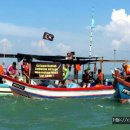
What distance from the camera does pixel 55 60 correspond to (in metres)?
25.2

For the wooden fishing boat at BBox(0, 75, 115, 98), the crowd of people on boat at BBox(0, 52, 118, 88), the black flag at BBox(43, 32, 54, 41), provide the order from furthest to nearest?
the black flag at BBox(43, 32, 54, 41), the crowd of people on boat at BBox(0, 52, 118, 88), the wooden fishing boat at BBox(0, 75, 115, 98)

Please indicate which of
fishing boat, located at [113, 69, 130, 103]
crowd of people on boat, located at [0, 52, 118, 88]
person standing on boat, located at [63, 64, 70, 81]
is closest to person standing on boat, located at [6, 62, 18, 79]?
crowd of people on boat, located at [0, 52, 118, 88]

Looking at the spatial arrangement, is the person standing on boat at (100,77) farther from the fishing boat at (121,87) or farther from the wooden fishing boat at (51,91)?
the fishing boat at (121,87)

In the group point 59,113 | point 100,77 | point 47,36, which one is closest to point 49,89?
point 100,77

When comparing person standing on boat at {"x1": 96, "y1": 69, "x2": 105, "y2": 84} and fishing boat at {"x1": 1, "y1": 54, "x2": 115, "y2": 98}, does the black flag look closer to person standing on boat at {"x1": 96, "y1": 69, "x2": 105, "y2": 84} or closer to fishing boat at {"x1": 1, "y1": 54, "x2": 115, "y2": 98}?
fishing boat at {"x1": 1, "y1": 54, "x2": 115, "y2": 98}

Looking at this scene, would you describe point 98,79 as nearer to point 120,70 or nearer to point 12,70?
point 120,70

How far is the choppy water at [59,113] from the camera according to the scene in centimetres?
1542

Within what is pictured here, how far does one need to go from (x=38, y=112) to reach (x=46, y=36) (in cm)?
746

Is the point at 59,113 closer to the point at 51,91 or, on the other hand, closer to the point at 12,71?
the point at 51,91

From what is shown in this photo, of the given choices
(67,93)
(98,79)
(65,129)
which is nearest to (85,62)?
(98,79)

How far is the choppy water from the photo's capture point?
50.6ft

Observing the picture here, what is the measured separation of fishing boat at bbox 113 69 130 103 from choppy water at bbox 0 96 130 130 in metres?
0.57

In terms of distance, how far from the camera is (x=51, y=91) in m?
23.5

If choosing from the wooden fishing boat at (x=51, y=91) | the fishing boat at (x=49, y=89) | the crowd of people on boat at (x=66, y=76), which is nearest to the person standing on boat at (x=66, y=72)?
the crowd of people on boat at (x=66, y=76)
